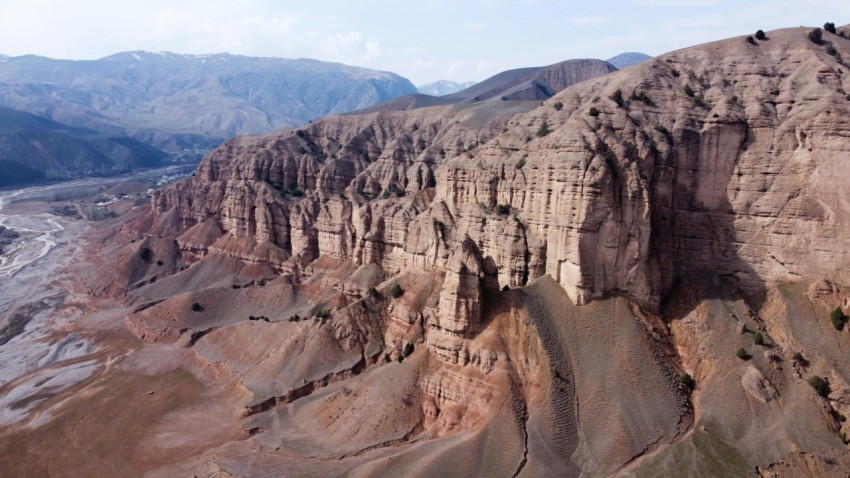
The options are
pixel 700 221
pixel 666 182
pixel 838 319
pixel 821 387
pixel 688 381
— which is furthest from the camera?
pixel 666 182

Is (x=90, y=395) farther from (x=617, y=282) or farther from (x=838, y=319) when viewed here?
(x=838, y=319)

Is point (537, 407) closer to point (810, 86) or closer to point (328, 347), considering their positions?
point (328, 347)

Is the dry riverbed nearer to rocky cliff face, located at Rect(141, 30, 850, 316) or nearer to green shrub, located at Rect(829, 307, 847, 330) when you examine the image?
rocky cliff face, located at Rect(141, 30, 850, 316)

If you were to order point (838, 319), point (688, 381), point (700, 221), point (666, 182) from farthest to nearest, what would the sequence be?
point (666, 182)
point (700, 221)
point (688, 381)
point (838, 319)

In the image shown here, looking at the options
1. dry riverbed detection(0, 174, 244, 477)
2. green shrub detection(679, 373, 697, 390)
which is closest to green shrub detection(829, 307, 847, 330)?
green shrub detection(679, 373, 697, 390)

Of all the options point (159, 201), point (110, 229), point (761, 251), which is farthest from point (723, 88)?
point (110, 229)

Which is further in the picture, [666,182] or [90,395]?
[90,395]

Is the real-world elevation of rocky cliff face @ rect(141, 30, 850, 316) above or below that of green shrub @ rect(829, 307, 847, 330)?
above

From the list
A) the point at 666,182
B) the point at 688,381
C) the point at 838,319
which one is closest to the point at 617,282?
the point at 688,381
